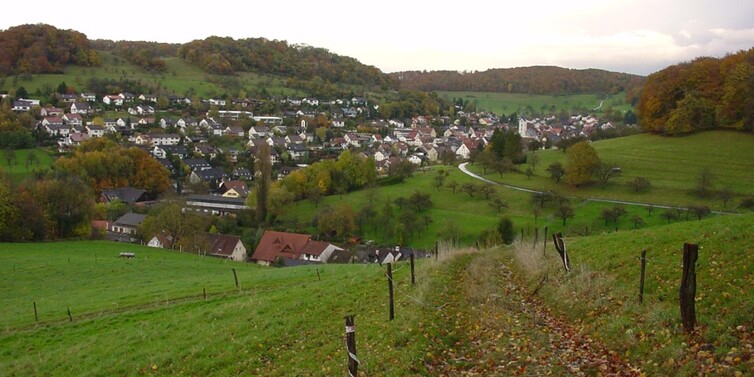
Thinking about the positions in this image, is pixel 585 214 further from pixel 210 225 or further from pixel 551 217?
pixel 210 225

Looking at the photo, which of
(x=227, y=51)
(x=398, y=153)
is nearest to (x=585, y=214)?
(x=398, y=153)

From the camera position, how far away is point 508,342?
1120 cm

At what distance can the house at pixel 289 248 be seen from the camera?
5759 centimetres

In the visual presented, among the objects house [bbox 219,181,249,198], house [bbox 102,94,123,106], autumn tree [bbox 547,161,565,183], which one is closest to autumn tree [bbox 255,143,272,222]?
house [bbox 219,181,249,198]

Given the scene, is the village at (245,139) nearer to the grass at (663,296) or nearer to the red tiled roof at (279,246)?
the red tiled roof at (279,246)

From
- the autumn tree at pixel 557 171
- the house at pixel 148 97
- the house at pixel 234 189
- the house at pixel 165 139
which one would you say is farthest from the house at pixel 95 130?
the autumn tree at pixel 557 171

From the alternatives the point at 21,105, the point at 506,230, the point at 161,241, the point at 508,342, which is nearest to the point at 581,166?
the point at 506,230

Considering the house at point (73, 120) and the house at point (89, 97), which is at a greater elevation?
the house at point (89, 97)

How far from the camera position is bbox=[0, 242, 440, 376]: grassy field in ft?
38.1

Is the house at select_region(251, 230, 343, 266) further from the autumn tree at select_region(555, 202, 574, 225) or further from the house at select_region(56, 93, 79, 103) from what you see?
the house at select_region(56, 93, 79, 103)

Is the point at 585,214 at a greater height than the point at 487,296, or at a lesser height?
lesser

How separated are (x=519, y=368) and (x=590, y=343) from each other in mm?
2099

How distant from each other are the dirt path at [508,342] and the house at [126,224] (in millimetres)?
60617

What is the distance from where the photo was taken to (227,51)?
19988 centimetres
